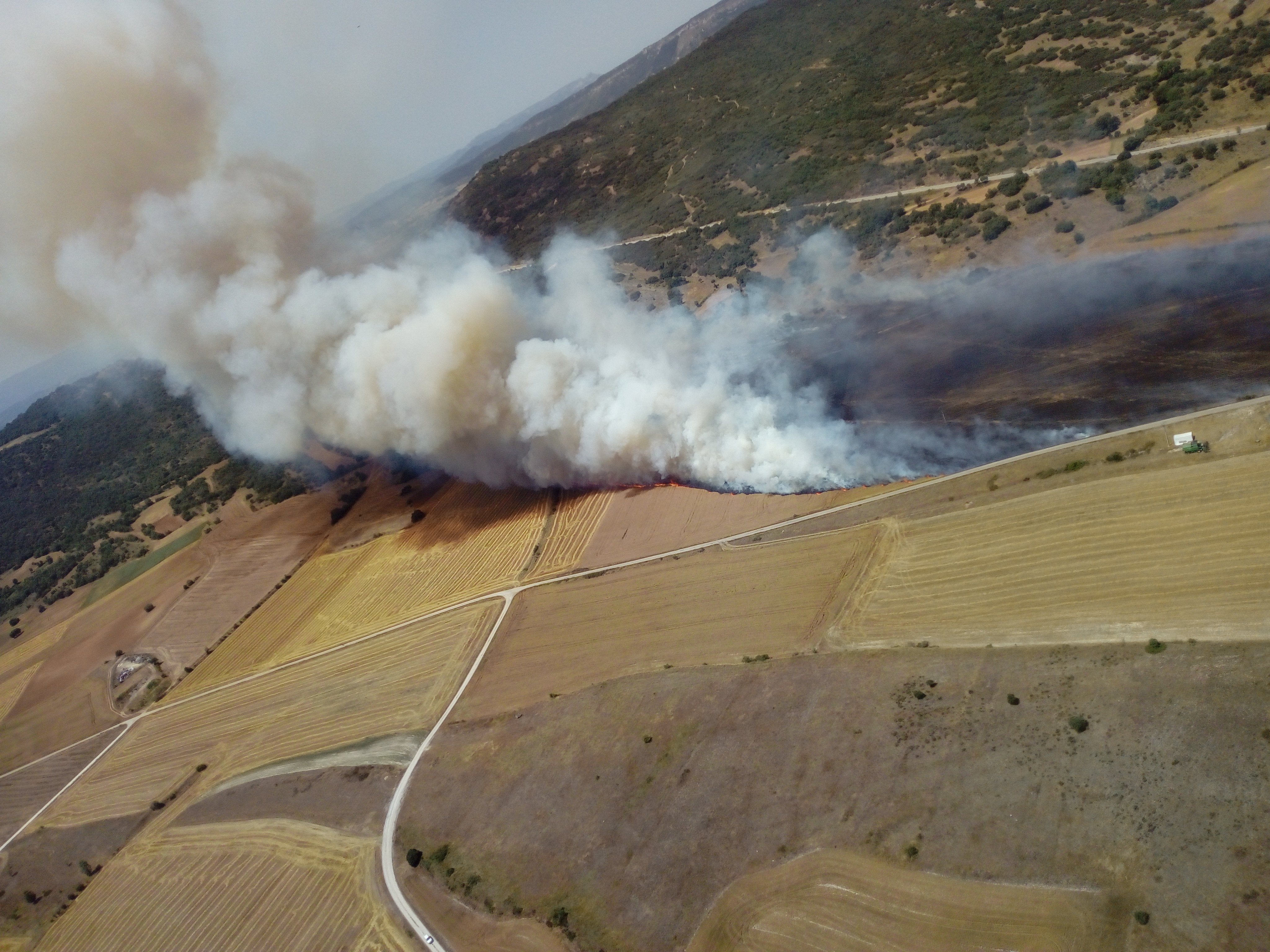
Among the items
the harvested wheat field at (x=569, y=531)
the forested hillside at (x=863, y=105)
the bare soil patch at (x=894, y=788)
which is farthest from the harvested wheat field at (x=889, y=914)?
the forested hillside at (x=863, y=105)

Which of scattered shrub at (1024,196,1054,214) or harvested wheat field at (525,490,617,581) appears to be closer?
harvested wheat field at (525,490,617,581)

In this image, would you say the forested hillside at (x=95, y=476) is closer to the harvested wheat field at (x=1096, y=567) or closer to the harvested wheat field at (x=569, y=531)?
the harvested wheat field at (x=569, y=531)

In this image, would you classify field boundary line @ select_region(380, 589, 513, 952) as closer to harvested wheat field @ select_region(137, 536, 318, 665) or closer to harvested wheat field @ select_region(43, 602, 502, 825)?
harvested wheat field @ select_region(43, 602, 502, 825)

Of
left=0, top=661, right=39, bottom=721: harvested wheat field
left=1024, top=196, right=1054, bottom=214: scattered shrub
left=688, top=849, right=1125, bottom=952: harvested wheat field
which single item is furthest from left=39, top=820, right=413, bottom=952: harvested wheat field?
left=1024, top=196, right=1054, bottom=214: scattered shrub

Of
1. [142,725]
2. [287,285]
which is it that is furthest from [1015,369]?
[142,725]

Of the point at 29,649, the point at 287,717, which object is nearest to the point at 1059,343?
the point at 287,717

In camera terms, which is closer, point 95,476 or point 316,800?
point 316,800

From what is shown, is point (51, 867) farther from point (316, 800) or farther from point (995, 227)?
point (995, 227)
